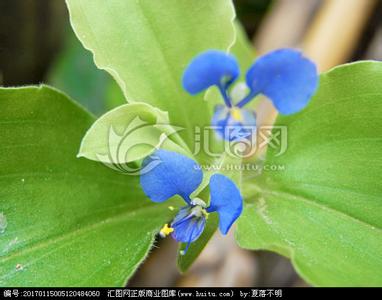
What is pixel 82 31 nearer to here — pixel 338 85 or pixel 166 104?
pixel 166 104

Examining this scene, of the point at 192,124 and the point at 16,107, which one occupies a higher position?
the point at 16,107

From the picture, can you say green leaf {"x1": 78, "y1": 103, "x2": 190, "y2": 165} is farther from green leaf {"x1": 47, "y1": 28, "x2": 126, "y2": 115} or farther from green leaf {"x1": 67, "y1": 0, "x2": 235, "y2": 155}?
green leaf {"x1": 47, "y1": 28, "x2": 126, "y2": 115}

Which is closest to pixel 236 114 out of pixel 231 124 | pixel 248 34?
pixel 231 124

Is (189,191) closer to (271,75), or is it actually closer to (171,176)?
(171,176)

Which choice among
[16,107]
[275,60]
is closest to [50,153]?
[16,107]

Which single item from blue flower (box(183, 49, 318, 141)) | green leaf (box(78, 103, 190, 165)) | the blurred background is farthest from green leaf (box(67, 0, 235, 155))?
the blurred background

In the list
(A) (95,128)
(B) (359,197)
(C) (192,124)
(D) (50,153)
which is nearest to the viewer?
(A) (95,128)
